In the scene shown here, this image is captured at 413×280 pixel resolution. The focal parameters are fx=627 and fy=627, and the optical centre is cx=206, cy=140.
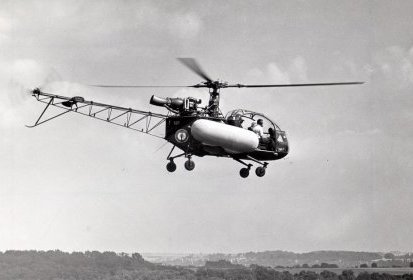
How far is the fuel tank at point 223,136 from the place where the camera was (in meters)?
30.8

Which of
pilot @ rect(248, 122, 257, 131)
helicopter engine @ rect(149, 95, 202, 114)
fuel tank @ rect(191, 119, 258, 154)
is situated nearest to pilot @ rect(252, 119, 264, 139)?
pilot @ rect(248, 122, 257, 131)

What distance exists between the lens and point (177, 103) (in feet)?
108

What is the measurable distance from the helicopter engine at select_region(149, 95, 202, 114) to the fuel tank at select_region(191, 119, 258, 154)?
1.90 m

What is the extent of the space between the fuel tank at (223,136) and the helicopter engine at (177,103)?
1.90 metres

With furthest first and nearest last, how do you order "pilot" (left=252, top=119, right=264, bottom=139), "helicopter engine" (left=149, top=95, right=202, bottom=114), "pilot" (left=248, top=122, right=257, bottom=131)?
"pilot" (left=252, top=119, right=264, bottom=139) < "pilot" (left=248, top=122, right=257, bottom=131) < "helicopter engine" (left=149, top=95, right=202, bottom=114)

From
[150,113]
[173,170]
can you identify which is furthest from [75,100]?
[173,170]

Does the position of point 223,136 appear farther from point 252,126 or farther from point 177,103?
point 252,126

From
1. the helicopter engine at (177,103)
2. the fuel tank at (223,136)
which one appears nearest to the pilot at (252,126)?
the fuel tank at (223,136)

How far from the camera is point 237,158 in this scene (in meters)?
34.5

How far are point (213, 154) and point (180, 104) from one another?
10.3 ft

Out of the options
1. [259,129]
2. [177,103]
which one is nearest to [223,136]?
[177,103]

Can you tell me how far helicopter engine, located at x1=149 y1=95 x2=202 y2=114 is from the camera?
32688 millimetres

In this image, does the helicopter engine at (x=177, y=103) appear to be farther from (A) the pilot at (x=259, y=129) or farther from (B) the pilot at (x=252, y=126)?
(A) the pilot at (x=259, y=129)

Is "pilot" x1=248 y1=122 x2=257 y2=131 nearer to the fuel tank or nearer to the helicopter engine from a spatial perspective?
the fuel tank
